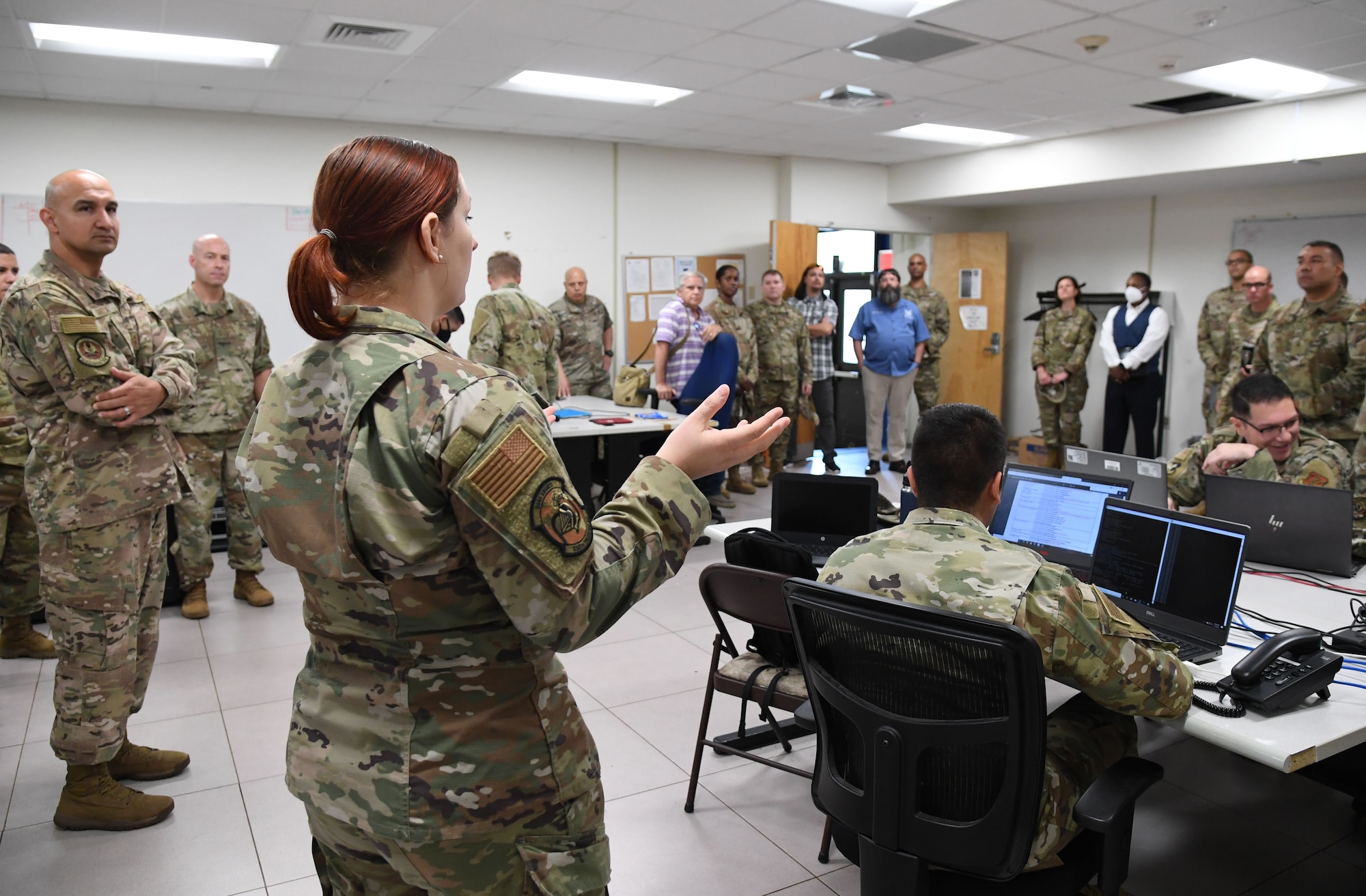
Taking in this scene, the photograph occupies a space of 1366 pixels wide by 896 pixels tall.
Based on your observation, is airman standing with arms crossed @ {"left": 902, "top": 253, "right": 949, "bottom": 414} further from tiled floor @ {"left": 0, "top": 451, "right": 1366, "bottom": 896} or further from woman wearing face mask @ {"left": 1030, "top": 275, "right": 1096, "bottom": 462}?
tiled floor @ {"left": 0, "top": 451, "right": 1366, "bottom": 896}

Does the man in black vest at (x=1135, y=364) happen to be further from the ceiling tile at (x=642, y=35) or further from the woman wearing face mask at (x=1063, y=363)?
the ceiling tile at (x=642, y=35)

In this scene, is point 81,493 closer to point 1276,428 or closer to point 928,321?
point 1276,428

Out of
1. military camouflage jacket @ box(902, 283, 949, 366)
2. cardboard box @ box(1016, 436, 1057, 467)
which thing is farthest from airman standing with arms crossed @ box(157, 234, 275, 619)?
cardboard box @ box(1016, 436, 1057, 467)

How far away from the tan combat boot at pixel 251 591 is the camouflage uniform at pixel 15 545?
91 centimetres

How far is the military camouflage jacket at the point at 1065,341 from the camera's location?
27.4ft

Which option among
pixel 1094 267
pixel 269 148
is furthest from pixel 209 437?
pixel 1094 267

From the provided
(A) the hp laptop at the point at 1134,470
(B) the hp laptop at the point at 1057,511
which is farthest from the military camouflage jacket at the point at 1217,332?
(B) the hp laptop at the point at 1057,511

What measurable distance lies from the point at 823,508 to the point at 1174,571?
1292 mm

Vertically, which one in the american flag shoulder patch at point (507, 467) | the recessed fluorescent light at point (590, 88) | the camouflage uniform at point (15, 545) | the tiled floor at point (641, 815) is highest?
the recessed fluorescent light at point (590, 88)

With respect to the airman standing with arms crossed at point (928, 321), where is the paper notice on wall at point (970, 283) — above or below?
above

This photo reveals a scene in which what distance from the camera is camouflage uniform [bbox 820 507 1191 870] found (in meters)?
1.63

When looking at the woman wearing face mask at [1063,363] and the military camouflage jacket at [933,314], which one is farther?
the military camouflage jacket at [933,314]

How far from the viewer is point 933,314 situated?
902cm

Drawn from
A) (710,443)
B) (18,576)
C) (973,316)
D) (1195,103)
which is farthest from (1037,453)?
(710,443)
